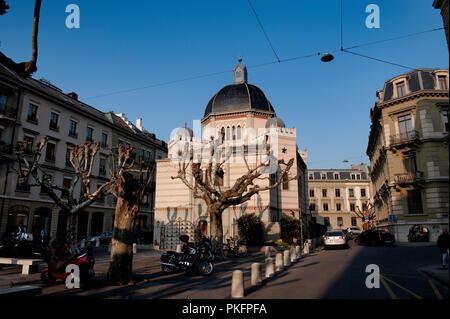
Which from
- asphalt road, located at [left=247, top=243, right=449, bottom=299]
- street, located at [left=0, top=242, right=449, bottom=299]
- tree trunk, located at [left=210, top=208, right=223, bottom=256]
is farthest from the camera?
tree trunk, located at [left=210, top=208, right=223, bottom=256]

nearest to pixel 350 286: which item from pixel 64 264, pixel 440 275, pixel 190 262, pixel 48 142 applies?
pixel 440 275

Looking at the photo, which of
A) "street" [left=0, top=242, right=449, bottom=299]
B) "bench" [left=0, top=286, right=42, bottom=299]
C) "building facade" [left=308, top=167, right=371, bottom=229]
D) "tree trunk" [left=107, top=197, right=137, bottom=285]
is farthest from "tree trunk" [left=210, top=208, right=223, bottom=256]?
"building facade" [left=308, top=167, right=371, bottom=229]

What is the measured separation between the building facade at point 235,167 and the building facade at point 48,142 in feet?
36.0

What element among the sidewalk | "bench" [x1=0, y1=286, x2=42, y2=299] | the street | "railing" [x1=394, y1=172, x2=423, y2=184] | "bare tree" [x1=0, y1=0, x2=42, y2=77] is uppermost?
"bare tree" [x1=0, y1=0, x2=42, y2=77]

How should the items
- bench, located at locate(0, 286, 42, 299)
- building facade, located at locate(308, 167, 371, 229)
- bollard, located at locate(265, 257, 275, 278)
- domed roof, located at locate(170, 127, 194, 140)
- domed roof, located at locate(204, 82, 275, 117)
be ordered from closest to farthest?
bench, located at locate(0, 286, 42, 299), bollard, located at locate(265, 257, 275, 278), domed roof, located at locate(204, 82, 275, 117), domed roof, located at locate(170, 127, 194, 140), building facade, located at locate(308, 167, 371, 229)

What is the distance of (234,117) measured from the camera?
117 feet

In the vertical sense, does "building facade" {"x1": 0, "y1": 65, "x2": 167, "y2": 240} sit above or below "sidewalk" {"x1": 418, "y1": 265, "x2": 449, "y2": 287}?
above

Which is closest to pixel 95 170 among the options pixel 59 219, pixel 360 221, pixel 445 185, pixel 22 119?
pixel 59 219

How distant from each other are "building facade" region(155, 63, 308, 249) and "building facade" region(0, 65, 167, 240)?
1097 centimetres

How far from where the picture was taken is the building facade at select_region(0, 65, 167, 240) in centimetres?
2927

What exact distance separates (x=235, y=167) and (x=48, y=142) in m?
21.9

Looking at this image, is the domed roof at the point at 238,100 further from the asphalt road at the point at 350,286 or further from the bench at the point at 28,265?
the bench at the point at 28,265

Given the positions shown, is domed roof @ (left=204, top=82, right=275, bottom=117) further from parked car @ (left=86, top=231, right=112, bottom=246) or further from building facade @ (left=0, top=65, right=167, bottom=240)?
parked car @ (left=86, top=231, right=112, bottom=246)

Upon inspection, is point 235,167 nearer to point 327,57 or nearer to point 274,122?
point 274,122
